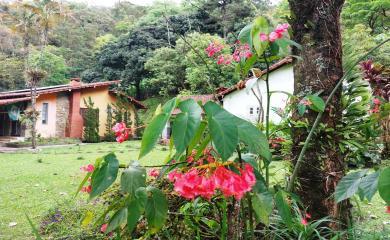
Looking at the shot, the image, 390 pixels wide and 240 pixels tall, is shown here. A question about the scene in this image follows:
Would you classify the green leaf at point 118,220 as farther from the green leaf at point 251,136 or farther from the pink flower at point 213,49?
the pink flower at point 213,49

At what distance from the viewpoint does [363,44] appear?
41.2 feet

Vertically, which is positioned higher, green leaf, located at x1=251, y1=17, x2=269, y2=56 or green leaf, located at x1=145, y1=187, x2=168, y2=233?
green leaf, located at x1=251, y1=17, x2=269, y2=56

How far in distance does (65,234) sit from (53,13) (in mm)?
15088

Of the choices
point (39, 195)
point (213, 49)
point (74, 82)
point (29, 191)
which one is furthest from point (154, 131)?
point (74, 82)

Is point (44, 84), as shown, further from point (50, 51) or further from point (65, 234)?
point (65, 234)

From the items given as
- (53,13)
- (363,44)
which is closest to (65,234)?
(363,44)

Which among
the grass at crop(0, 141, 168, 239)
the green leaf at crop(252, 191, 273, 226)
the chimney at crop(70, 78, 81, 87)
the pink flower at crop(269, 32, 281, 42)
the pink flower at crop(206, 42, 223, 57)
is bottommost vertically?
the grass at crop(0, 141, 168, 239)

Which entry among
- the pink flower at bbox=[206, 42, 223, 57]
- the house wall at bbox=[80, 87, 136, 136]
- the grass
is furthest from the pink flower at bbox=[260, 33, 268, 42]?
the house wall at bbox=[80, 87, 136, 136]

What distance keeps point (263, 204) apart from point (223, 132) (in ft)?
1.21

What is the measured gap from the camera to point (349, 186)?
84cm

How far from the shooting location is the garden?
2.66 ft

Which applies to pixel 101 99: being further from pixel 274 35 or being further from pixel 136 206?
pixel 136 206

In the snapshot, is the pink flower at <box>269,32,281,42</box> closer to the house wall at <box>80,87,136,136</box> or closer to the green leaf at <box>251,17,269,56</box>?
the green leaf at <box>251,17,269,56</box>

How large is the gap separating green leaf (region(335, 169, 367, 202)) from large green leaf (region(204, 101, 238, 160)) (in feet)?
0.96
